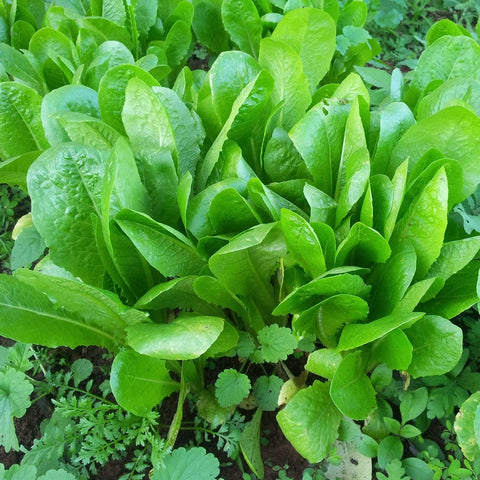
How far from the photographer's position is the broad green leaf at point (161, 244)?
94cm

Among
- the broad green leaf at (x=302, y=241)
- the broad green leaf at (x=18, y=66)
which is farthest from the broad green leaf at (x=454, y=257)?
the broad green leaf at (x=18, y=66)

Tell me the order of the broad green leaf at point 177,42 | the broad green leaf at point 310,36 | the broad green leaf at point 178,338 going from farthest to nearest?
the broad green leaf at point 177,42, the broad green leaf at point 310,36, the broad green leaf at point 178,338

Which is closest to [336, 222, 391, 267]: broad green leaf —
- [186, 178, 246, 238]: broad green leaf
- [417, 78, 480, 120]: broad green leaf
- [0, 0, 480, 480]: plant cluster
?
[0, 0, 480, 480]: plant cluster

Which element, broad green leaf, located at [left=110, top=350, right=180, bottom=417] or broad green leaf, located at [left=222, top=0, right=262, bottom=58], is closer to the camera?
broad green leaf, located at [left=110, top=350, right=180, bottom=417]

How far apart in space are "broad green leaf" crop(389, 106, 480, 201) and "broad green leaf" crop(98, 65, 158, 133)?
1.73 ft

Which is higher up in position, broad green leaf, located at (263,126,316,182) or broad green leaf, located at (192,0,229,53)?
broad green leaf, located at (192,0,229,53)

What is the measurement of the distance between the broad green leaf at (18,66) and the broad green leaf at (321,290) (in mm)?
915

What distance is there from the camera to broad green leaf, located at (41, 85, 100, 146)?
112 centimetres

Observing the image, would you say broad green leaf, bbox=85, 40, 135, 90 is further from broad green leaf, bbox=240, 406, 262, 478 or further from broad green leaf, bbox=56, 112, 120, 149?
broad green leaf, bbox=240, 406, 262, 478

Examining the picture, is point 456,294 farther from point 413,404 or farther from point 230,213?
point 230,213

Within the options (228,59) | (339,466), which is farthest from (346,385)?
(228,59)

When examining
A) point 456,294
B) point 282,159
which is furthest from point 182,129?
point 456,294

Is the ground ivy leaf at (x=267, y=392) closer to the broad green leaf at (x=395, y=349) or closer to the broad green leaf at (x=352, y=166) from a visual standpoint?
the broad green leaf at (x=395, y=349)

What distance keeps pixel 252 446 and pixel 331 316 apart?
1.02 ft
